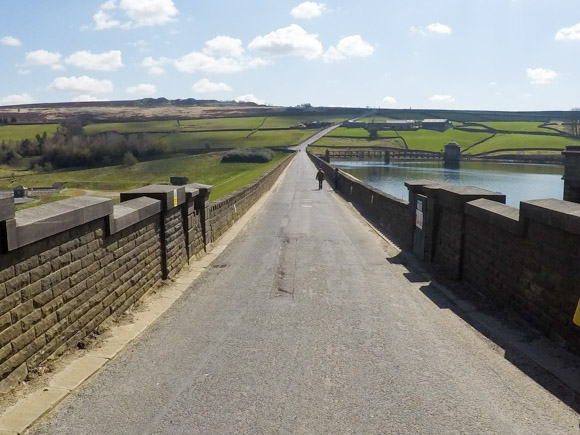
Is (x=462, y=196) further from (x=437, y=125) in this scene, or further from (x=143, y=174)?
(x=437, y=125)

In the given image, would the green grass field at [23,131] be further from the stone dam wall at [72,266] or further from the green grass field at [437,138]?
the stone dam wall at [72,266]

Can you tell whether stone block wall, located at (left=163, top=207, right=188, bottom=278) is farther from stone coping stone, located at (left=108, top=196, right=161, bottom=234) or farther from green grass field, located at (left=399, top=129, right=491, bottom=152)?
green grass field, located at (left=399, top=129, right=491, bottom=152)

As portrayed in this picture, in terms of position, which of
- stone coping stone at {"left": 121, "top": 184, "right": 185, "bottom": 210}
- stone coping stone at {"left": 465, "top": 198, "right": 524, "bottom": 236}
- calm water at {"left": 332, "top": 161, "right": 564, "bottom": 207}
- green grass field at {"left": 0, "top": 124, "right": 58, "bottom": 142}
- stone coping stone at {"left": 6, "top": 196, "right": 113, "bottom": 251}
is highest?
green grass field at {"left": 0, "top": 124, "right": 58, "bottom": 142}

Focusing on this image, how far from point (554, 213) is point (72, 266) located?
5.94 meters

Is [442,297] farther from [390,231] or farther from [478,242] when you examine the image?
[390,231]

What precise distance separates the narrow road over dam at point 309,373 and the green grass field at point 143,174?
58225 millimetres

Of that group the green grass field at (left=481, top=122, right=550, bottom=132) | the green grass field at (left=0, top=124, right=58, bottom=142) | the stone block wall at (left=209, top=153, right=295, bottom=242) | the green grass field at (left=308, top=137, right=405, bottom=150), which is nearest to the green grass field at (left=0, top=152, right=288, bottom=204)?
the green grass field at (left=308, top=137, right=405, bottom=150)

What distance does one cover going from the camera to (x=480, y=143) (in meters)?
128

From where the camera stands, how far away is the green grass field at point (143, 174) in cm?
7219

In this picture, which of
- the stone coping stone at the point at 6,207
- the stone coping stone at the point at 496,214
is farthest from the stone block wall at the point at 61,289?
the stone coping stone at the point at 496,214

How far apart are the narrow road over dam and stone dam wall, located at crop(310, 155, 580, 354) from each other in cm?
83

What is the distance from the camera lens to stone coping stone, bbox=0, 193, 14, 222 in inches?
206

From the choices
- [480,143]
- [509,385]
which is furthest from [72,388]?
[480,143]

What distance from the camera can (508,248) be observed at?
8.42m
